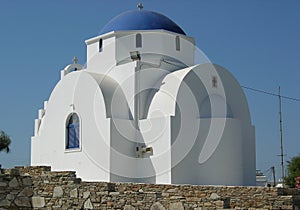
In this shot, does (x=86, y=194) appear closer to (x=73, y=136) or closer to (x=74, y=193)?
(x=74, y=193)

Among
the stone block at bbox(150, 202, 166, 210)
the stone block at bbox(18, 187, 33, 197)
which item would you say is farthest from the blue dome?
the stone block at bbox(18, 187, 33, 197)

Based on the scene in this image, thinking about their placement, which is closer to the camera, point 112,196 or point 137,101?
point 112,196

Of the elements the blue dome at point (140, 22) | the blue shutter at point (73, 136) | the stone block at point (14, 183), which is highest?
the blue dome at point (140, 22)

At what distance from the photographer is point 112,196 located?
8.61 meters

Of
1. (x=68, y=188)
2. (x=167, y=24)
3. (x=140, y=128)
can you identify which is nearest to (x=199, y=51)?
(x=167, y=24)

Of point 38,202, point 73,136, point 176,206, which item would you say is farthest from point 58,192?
point 73,136

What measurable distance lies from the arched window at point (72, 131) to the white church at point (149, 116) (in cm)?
4

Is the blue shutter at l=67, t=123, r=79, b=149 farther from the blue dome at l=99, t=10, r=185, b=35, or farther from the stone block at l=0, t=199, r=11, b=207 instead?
the stone block at l=0, t=199, r=11, b=207

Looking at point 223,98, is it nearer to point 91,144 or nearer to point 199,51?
point 199,51

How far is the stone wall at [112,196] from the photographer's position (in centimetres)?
702

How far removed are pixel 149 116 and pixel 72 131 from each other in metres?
3.05

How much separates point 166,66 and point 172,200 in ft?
34.4

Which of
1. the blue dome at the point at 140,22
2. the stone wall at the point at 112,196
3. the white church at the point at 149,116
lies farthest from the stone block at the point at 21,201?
the blue dome at the point at 140,22

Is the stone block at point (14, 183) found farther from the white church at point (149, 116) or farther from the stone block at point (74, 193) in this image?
the white church at point (149, 116)
